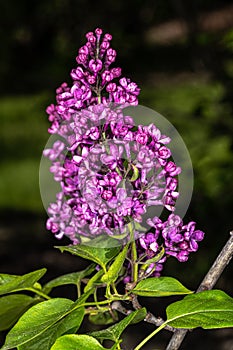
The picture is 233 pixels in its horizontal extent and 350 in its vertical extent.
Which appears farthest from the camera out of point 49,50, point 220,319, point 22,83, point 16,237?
point 49,50

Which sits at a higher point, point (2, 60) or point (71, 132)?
point (2, 60)

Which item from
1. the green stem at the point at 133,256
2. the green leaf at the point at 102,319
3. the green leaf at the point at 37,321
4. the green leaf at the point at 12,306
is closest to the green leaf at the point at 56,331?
the green leaf at the point at 37,321

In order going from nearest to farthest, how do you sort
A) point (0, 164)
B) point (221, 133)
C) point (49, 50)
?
point (221, 133) → point (0, 164) → point (49, 50)

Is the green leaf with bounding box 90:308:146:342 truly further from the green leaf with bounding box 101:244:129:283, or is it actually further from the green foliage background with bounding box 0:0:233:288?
the green foliage background with bounding box 0:0:233:288

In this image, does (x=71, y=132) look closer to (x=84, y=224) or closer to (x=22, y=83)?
(x=84, y=224)

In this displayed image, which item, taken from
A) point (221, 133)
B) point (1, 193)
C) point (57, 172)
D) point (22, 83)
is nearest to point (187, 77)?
point (22, 83)

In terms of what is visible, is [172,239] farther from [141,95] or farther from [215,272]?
[141,95]
